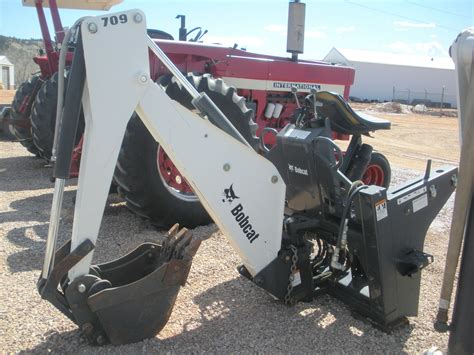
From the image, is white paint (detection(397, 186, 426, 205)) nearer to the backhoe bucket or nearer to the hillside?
the backhoe bucket

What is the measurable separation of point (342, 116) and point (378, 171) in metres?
1.75

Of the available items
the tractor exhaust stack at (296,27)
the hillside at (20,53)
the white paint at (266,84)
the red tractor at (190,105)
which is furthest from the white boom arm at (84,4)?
the hillside at (20,53)

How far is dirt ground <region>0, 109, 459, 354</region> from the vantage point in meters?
2.86

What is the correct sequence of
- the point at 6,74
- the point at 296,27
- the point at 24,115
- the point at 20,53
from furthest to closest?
1. the point at 20,53
2. the point at 6,74
3. the point at 24,115
4. the point at 296,27

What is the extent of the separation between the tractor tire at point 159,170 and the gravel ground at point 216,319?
11.2 inches

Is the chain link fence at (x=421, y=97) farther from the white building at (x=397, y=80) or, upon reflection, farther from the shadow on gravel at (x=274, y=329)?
the shadow on gravel at (x=274, y=329)

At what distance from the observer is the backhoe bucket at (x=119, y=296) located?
2.54 meters

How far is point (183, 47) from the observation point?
18.9 feet

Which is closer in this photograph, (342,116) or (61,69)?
(61,69)

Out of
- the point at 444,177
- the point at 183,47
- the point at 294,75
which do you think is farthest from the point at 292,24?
the point at 444,177

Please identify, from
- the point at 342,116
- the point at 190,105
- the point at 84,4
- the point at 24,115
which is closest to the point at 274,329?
the point at 342,116

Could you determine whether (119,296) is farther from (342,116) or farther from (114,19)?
(342,116)

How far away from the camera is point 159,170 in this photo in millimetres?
4508

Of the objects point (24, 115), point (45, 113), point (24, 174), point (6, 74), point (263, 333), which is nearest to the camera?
point (263, 333)
